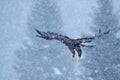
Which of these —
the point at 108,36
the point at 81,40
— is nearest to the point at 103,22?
the point at 108,36

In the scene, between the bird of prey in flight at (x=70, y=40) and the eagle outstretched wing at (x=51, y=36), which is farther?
the eagle outstretched wing at (x=51, y=36)

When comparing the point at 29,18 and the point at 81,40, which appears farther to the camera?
the point at 29,18

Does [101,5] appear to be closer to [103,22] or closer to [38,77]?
[103,22]

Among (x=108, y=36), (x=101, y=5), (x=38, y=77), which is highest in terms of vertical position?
(x=101, y=5)

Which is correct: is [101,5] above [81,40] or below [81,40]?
above

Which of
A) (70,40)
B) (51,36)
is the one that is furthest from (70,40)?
(51,36)

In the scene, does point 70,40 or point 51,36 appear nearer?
point 70,40

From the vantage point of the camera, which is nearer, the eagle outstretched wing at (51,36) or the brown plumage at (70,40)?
the brown plumage at (70,40)

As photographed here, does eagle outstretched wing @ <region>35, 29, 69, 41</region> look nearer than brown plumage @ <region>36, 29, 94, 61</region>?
No

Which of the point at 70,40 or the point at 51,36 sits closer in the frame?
the point at 70,40

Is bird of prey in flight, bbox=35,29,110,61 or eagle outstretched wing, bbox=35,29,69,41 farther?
eagle outstretched wing, bbox=35,29,69,41

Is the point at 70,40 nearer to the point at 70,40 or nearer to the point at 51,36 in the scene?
Answer: the point at 70,40
